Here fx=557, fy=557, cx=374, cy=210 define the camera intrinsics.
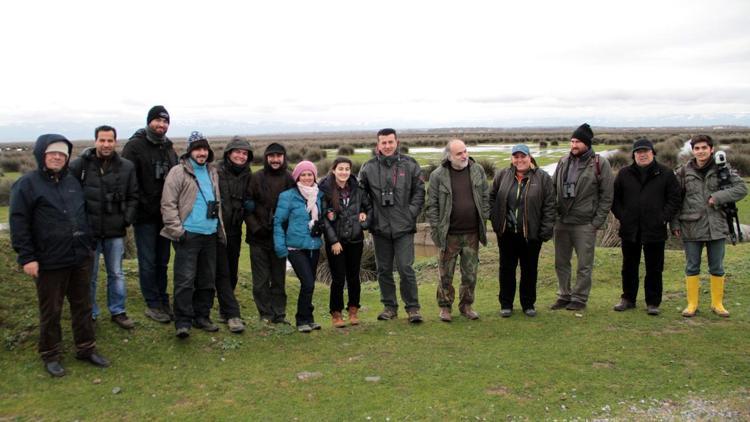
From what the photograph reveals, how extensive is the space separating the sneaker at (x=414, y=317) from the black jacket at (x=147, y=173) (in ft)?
11.5

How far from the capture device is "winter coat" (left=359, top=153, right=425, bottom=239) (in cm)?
732

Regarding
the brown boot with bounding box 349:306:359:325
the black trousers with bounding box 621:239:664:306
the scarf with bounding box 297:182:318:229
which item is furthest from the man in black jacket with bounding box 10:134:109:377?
the black trousers with bounding box 621:239:664:306

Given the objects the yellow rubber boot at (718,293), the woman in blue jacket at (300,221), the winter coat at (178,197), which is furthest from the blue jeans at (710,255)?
the winter coat at (178,197)

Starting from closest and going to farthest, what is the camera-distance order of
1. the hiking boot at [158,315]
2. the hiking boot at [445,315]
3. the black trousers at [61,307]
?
the black trousers at [61,307], the hiking boot at [158,315], the hiking boot at [445,315]

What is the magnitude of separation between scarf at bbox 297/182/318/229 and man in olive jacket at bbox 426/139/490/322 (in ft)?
5.10

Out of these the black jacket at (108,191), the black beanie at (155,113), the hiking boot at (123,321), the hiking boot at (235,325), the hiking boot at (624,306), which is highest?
the black beanie at (155,113)

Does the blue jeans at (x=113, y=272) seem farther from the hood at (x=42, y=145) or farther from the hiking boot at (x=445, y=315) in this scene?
the hiking boot at (x=445, y=315)

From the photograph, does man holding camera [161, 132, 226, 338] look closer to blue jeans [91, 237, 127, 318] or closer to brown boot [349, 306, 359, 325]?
blue jeans [91, 237, 127, 318]

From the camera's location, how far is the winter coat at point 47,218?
542cm

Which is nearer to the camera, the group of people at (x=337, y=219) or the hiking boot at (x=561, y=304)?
the group of people at (x=337, y=219)

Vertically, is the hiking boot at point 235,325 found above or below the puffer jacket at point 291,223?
below

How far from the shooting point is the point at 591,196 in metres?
7.77

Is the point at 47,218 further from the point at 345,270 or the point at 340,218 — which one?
the point at 345,270

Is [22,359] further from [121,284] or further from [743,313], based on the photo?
[743,313]
